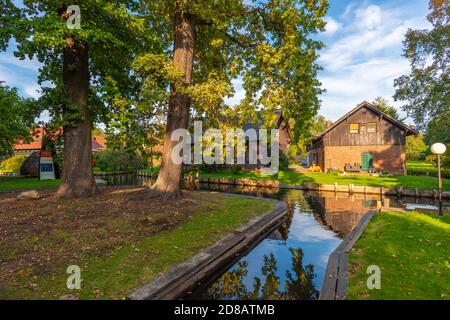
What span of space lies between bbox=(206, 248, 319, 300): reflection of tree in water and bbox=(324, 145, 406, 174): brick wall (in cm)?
2848

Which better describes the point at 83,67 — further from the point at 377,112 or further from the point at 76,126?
the point at 377,112

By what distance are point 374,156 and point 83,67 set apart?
3165 cm

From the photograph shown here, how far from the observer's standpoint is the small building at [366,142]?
30.3m

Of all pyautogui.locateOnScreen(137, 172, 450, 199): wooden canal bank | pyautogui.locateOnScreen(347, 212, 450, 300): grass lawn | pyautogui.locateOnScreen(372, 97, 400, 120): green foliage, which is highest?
pyautogui.locateOnScreen(372, 97, 400, 120): green foliage

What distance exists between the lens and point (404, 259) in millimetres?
6418

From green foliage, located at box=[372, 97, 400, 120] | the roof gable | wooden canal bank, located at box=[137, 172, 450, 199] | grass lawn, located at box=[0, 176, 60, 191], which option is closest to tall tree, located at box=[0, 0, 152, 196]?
grass lawn, located at box=[0, 176, 60, 191]

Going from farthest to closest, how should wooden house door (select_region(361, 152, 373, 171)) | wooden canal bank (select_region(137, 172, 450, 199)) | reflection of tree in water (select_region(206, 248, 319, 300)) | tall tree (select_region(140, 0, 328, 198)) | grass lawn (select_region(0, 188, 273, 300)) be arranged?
wooden house door (select_region(361, 152, 373, 171)) < wooden canal bank (select_region(137, 172, 450, 199)) < tall tree (select_region(140, 0, 328, 198)) < reflection of tree in water (select_region(206, 248, 319, 300)) < grass lawn (select_region(0, 188, 273, 300))

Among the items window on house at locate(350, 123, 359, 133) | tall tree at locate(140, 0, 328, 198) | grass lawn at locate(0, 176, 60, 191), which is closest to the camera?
tall tree at locate(140, 0, 328, 198)

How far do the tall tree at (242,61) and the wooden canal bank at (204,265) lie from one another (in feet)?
14.2

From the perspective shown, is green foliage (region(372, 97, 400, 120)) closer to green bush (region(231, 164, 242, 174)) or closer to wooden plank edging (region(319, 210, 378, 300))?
green bush (region(231, 164, 242, 174))

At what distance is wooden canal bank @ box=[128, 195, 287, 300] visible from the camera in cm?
Answer: 517

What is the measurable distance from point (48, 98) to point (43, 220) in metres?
5.17
